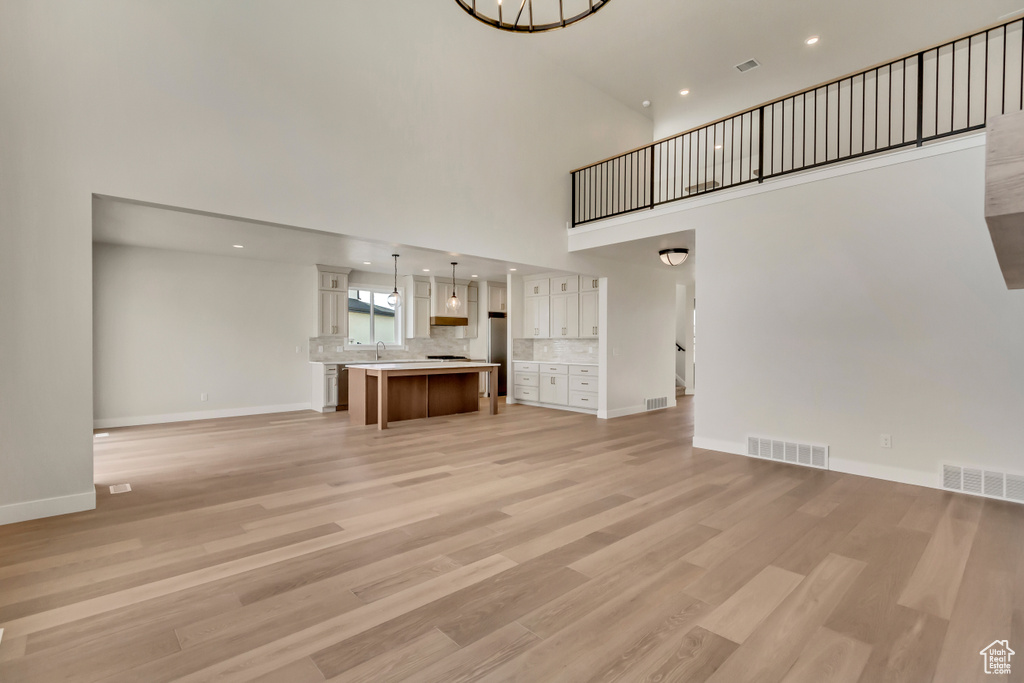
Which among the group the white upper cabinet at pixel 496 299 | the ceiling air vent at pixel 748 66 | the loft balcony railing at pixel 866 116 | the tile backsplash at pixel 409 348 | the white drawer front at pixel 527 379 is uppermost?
the ceiling air vent at pixel 748 66

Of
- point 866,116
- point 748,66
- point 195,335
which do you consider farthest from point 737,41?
point 195,335

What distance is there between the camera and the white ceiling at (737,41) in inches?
229

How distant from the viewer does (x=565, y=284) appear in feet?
28.3

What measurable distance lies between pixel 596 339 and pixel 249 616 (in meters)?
7.26

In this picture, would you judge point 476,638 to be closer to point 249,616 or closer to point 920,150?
point 249,616

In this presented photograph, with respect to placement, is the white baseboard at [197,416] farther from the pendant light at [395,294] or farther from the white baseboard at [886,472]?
the white baseboard at [886,472]

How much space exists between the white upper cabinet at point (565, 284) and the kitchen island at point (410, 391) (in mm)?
1988

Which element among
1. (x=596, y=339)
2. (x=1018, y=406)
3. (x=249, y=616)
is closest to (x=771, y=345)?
(x=1018, y=406)

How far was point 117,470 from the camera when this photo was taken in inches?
175

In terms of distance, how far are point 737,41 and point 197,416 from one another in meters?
9.86

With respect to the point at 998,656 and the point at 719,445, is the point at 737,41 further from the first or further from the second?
the point at 998,656

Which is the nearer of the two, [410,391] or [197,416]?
[410,391]

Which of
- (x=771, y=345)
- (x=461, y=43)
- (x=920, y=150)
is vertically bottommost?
(x=771, y=345)

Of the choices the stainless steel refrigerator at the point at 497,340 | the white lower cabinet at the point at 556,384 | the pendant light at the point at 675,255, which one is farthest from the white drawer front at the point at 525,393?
the pendant light at the point at 675,255
